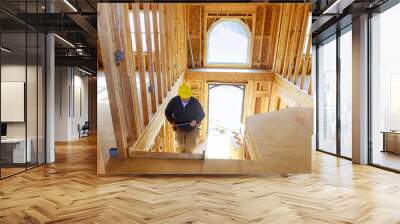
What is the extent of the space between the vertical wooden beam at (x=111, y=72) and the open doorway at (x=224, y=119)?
55.3 inches

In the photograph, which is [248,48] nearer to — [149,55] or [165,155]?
[149,55]

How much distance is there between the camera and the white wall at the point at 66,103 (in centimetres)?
1366

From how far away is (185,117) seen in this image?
5.65 metres

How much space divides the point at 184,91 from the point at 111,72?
1179 mm

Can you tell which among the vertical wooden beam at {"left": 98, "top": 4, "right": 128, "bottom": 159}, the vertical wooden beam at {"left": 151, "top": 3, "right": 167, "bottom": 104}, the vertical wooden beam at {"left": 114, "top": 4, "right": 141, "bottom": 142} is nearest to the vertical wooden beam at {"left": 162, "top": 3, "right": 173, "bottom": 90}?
the vertical wooden beam at {"left": 151, "top": 3, "right": 167, "bottom": 104}

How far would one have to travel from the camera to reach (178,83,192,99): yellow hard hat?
5.66 metres

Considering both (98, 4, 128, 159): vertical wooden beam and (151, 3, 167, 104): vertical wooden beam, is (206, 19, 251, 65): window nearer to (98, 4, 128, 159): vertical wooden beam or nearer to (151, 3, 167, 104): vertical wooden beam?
(151, 3, 167, 104): vertical wooden beam

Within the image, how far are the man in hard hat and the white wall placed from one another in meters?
9.32

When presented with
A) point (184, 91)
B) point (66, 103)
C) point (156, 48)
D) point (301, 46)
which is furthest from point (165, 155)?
point (66, 103)

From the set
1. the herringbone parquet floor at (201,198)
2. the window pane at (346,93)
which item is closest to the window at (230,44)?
the herringbone parquet floor at (201,198)

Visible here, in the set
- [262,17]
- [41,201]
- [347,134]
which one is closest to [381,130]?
[347,134]

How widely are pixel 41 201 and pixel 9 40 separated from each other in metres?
3.16

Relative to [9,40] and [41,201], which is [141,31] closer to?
[9,40]

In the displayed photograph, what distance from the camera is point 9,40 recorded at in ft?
19.3
